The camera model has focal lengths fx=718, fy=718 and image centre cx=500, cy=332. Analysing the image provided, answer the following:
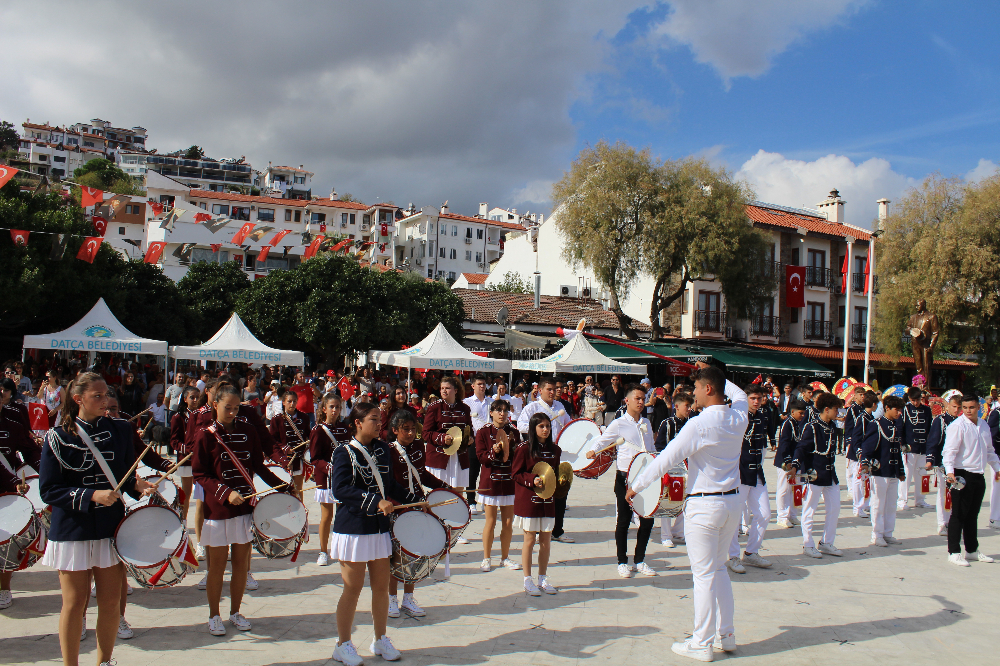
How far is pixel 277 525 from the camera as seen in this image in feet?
17.7

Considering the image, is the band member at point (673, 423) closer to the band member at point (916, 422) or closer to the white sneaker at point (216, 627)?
the band member at point (916, 422)

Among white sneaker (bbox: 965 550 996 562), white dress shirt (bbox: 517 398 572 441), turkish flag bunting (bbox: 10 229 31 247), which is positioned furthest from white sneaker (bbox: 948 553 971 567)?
turkish flag bunting (bbox: 10 229 31 247)

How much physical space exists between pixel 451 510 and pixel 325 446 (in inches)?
68.7

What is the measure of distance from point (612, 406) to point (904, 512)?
8450mm

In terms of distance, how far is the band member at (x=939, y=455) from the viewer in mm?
9484

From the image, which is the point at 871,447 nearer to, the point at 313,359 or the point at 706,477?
the point at 706,477

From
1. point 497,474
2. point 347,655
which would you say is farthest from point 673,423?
point 347,655

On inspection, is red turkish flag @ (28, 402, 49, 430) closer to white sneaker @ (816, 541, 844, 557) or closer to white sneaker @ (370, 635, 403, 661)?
white sneaker @ (370, 635, 403, 661)

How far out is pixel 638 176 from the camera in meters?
30.4

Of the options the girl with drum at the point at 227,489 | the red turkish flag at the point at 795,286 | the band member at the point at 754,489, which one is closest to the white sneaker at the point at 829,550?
the band member at the point at 754,489

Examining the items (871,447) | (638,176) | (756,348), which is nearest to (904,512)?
(871,447)

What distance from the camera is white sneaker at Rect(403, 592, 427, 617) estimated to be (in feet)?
18.9

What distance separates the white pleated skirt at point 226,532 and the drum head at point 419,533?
1236 mm

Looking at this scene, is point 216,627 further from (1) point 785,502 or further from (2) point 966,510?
(2) point 966,510
